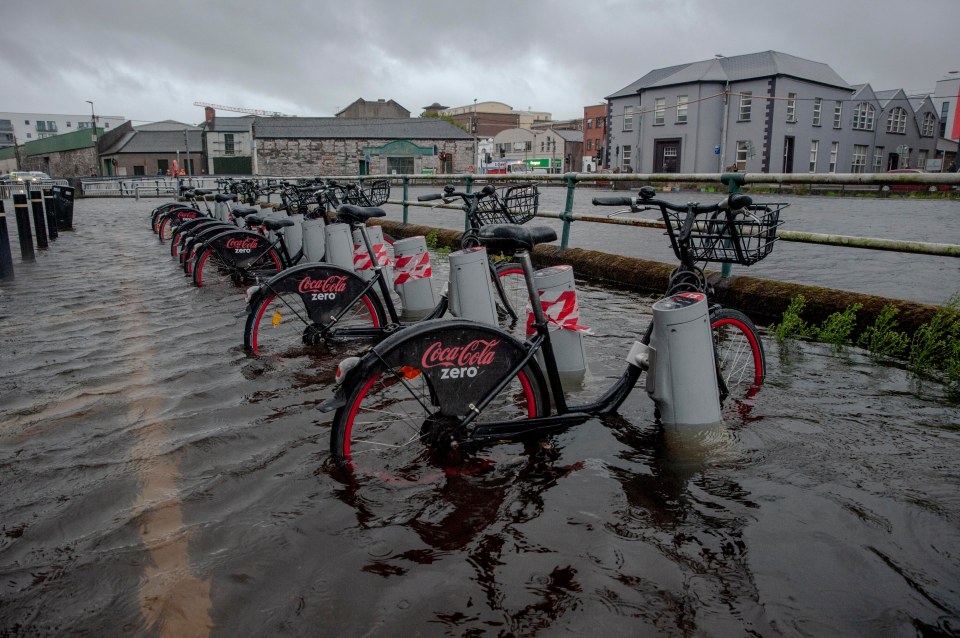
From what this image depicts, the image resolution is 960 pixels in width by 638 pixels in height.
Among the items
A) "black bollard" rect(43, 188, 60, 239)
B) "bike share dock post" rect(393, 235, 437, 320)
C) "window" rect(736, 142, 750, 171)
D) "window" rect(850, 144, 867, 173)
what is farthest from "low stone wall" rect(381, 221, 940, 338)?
"window" rect(850, 144, 867, 173)

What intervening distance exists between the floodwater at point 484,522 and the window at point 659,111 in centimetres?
4945

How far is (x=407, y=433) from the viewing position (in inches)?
139

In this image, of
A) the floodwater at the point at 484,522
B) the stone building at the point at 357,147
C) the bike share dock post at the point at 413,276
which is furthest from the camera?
the stone building at the point at 357,147

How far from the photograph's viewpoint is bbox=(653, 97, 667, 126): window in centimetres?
4981

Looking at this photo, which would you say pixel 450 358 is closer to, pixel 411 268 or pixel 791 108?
pixel 411 268

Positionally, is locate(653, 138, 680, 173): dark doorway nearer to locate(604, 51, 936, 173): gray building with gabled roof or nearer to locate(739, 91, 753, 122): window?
locate(604, 51, 936, 173): gray building with gabled roof

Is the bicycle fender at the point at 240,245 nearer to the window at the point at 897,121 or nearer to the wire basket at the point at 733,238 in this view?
the wire basket at the point at 733,238

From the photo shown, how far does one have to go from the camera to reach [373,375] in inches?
117

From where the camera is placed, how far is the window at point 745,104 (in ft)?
151

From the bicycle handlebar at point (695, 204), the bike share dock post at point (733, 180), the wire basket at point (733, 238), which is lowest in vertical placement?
the wire basket at point (733, 238)

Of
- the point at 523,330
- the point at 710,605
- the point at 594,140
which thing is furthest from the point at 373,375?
the point at 594,140

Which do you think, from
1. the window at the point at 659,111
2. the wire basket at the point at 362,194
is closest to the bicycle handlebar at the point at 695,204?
the wire basket at the point at 362,194

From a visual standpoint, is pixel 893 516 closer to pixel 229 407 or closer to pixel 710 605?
pixel 710 605

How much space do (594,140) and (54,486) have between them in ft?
259
